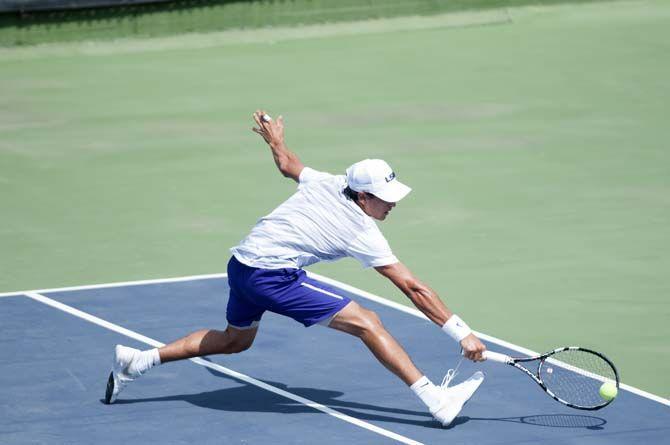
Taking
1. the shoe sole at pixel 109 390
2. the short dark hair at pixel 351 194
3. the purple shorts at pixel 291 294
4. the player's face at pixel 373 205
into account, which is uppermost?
the short dark hair at pixel 351 194

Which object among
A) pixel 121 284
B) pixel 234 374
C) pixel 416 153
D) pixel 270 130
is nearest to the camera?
pixel 270 130

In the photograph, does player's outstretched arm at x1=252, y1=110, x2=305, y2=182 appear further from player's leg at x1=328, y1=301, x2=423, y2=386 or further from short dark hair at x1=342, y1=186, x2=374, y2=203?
player's leg at x1=328, y1=301, x2=423, y2=386

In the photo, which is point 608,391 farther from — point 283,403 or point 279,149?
point 279,149

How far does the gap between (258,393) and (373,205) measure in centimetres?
170

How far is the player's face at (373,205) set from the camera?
9016mm

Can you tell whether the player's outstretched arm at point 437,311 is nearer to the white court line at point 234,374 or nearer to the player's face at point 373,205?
the player's face at point 373,205

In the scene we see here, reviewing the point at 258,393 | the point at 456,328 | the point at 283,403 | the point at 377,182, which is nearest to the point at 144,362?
the point at 258,393

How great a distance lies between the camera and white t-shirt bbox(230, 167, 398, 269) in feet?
29.3

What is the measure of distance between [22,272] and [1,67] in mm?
7504

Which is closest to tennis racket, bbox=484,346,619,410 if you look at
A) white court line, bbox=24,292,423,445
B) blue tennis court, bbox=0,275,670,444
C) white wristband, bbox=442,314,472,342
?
blue tennis court, bbox=0,275,670,444

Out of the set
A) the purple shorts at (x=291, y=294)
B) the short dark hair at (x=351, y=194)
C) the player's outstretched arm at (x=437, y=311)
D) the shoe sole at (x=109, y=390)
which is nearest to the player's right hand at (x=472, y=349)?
the player's outstretched arm at (x=437, y=311)

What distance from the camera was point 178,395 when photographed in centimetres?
970

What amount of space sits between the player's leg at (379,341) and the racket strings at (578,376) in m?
1.00

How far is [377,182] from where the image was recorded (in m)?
8.91
